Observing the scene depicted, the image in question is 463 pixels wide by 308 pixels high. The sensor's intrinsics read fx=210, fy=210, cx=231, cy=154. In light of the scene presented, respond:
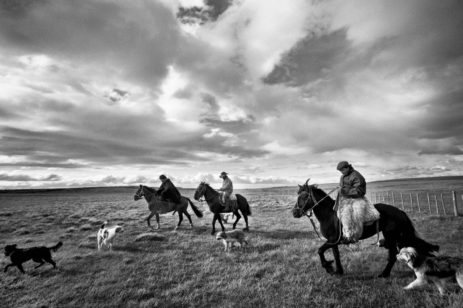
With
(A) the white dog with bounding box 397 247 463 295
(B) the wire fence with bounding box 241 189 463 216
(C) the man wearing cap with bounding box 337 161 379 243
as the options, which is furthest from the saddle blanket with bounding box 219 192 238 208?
(B) the wire fence with bounding box 241 189 463 216

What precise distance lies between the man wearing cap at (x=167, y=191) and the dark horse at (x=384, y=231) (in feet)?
29.7

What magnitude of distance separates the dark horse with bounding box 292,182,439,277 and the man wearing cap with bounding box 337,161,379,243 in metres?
0.27

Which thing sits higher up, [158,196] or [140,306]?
[158,196]

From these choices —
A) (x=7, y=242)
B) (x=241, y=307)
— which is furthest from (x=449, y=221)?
(x=7, y=242)

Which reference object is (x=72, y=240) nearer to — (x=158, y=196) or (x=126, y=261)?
(x=158, y=196)

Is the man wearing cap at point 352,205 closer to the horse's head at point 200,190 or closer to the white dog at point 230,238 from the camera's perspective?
the white dog at point 230,238

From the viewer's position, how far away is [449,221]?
41.2ft

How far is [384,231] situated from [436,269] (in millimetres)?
1395

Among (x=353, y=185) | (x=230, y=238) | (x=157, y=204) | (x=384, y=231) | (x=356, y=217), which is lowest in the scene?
(x=230, y=238)

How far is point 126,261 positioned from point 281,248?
19.0 feet

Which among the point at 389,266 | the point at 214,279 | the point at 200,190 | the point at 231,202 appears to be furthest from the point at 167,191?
the point at 389,266

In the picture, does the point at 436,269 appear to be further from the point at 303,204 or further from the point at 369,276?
the point at 303,204

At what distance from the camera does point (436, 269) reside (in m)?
4.46

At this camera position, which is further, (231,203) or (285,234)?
(231,203)
